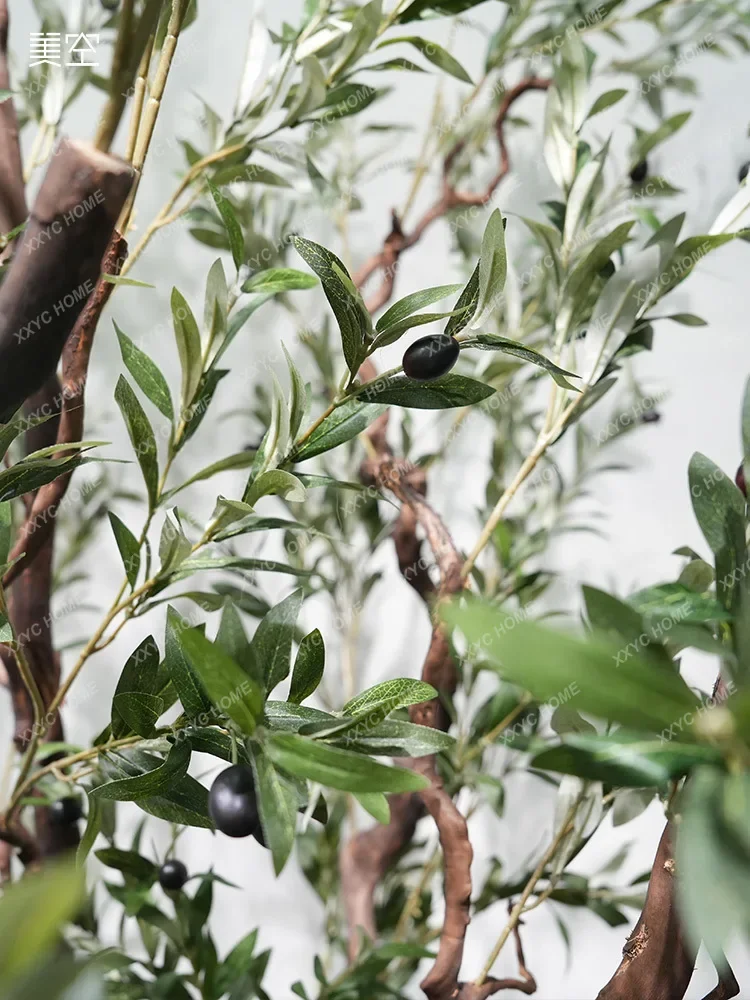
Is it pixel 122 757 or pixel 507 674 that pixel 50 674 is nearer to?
pixel 122 757

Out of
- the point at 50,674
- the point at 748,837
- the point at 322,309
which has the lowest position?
the point at 50,674

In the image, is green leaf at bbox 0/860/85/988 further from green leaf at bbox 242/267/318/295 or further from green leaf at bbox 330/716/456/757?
green leaf at bbox 242/267/318/295

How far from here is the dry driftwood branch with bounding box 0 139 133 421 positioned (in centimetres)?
22

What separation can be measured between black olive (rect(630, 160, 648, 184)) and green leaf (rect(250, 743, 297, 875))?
1.92 ft

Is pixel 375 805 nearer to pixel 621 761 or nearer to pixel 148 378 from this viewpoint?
pixel 621 761

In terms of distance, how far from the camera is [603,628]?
0.20m

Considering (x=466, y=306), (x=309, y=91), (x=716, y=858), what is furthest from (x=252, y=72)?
(x=716, y=858)

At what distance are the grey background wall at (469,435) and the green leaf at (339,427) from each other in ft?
1.75

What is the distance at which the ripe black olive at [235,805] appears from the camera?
0.22m

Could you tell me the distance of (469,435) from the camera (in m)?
0.94

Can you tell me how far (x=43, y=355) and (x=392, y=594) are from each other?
0.76 m

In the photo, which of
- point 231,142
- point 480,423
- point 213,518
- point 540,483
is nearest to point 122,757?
point 213,518

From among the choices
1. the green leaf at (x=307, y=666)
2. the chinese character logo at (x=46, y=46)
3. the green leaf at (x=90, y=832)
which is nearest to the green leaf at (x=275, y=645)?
the green leaf at (x=307, y=666)

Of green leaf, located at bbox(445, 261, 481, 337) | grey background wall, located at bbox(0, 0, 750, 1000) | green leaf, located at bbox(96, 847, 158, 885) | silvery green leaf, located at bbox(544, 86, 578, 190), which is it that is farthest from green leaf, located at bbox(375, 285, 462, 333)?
grey background wall, located at bbox(0, 0, 750, 1000)
